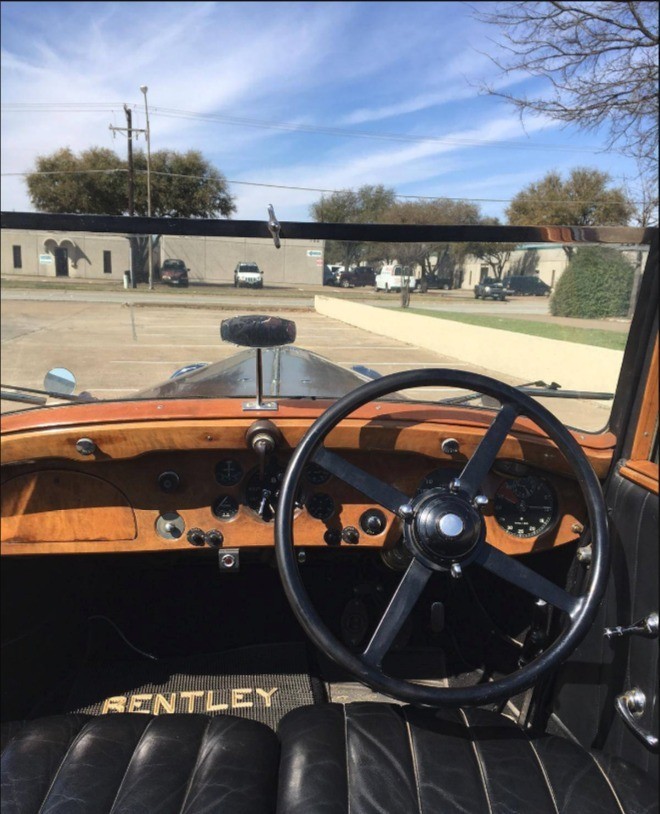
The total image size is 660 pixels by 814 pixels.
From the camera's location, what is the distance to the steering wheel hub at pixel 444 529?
1657 millimetres

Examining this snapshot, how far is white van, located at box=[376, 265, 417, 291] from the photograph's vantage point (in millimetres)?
2152

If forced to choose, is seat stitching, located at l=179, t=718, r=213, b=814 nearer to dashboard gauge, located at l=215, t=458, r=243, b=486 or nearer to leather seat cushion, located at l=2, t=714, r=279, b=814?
leather seat cushion, located at l=2, t=714, r=279, b=814

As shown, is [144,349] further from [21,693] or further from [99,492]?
[21,693]

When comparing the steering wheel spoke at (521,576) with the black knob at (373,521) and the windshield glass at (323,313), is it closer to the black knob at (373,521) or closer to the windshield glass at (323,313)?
the black knob at (373,521)

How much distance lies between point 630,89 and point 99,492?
11.0ft

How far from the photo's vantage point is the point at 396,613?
1675 millimetres

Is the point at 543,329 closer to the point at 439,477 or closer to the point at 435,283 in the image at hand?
the point at 435,283

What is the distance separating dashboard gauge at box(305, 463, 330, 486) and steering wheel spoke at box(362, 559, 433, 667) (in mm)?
488

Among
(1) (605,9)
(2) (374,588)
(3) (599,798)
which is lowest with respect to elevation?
(2) (374,588)

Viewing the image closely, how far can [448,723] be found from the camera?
5.82ft

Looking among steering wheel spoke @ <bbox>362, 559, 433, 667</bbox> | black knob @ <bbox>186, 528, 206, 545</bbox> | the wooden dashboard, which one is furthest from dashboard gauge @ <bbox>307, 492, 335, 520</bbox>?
steering wheel spoke @ <bbox>362, 559, 433, 667</bbox>

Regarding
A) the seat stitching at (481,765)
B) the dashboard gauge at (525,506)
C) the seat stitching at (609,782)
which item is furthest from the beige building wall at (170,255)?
the seat stitching at (609,782)

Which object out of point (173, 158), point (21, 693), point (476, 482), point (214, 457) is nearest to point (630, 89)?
point (173, 158)

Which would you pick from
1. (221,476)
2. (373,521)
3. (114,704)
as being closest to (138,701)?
(114,704)
